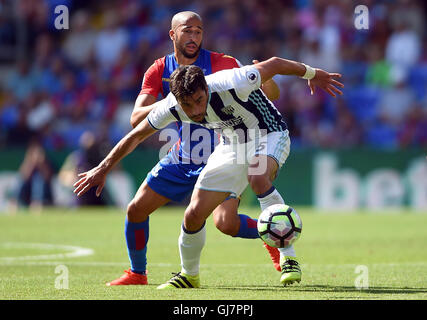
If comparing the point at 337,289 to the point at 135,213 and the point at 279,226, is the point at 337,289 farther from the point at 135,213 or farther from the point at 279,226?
the point at 135,213

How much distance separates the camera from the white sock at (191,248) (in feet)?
22.7

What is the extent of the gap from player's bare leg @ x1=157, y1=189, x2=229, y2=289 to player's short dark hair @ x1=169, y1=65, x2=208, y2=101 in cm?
89

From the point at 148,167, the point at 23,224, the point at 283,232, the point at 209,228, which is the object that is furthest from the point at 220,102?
the point at 148,167

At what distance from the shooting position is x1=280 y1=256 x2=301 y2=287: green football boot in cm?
673

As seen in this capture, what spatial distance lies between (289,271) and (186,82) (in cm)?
184

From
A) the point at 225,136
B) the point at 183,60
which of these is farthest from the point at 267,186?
the point at 183,60

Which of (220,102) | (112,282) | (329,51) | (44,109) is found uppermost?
(329,51)

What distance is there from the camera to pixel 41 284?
705 cm

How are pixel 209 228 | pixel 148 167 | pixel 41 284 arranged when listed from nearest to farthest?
pixel 41 284 < pixel 209 228 < pixel 148 167

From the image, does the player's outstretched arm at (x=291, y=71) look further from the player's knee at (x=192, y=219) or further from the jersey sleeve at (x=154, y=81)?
the jersey sleeve at (x=154, y=81)

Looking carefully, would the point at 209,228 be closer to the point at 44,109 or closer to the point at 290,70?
the point at 44,109

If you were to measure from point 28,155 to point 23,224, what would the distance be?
4259mm
